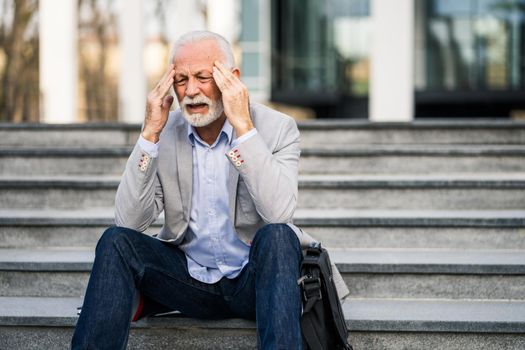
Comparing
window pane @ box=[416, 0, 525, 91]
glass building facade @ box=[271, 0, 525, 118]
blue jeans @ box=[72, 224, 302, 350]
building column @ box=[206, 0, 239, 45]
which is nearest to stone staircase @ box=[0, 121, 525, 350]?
blue jeans @ box=[72, 224, 302, 350]

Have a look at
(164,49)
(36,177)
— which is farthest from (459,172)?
(164,49)

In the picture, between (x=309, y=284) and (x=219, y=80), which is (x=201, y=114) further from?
(x=309, y=284)

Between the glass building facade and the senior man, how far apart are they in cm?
1130

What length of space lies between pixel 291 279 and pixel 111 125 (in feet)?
8.90

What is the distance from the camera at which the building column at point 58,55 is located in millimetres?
6742

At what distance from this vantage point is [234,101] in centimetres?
254

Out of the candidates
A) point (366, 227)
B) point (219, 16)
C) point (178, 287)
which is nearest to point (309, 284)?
point (178, 287)

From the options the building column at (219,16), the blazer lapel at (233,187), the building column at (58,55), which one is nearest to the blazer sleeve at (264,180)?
the blazer lapel at (233,187)

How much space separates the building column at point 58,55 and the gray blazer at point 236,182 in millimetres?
4268

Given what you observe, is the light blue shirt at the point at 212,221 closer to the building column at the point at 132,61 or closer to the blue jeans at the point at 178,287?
the blue jeans at the point at 178,287

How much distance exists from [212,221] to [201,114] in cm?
37

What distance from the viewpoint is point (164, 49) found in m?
9.82

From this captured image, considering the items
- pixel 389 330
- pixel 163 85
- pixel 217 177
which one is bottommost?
pixel 389 330

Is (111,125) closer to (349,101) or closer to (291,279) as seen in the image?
(291,279)
